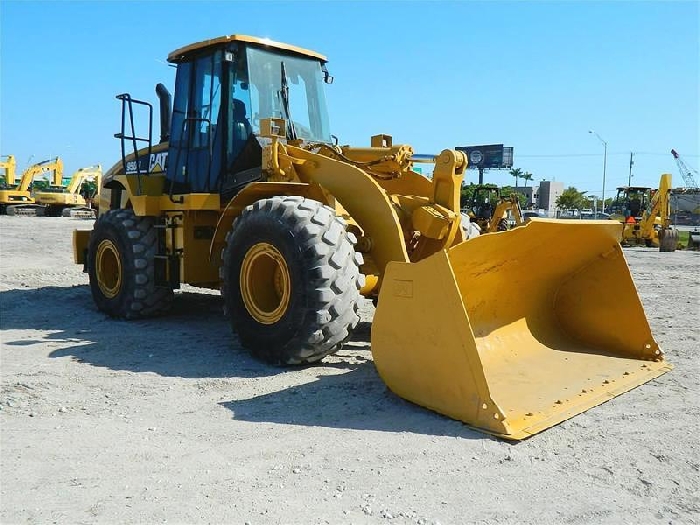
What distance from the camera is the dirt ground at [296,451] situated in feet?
9.21

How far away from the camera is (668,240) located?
22.5 metres

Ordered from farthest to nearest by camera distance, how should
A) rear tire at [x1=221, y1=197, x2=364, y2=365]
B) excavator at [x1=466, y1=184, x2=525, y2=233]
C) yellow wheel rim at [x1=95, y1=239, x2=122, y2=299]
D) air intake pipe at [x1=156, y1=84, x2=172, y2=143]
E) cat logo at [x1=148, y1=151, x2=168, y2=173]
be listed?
excavator at [x1=466, y1=184, x2=525, y2=233]
air intake pipe at [x1=156, y1=84, x2=172, y2=143]
cat logo at [x1=148, y1=151, x2=168, y2=173]
yellow wheel rim at [x1=95, y1=239, x2=122, y2=299]
rear tire at [x1=221, y1=197, x2=364, y2=365]

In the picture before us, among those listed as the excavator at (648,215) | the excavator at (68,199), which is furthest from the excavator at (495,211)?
the excavator at (68,199)

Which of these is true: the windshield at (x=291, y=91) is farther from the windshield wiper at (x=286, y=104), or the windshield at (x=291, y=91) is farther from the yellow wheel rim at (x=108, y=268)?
the yellow wheel rim at (x=108, y=268)

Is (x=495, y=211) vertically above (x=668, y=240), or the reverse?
(x=495, y=211)

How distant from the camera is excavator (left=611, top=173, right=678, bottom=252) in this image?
22.8 m

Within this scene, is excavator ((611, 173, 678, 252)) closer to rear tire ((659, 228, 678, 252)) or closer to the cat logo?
rear tire ((659, 228, 678, 252))

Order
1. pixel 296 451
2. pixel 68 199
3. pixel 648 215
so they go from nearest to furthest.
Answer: pixel 296 451 < pixel 648 215 < pixel 68 199

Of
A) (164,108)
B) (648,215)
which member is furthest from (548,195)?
(164,108)

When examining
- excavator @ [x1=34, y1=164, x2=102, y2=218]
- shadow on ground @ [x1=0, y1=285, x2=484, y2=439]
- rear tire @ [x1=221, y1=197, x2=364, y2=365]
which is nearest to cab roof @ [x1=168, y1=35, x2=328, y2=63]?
rear tire @ [x1=221, y1=197, x2=364, y2=365]

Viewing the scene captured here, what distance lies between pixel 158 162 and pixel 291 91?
2.02 meters

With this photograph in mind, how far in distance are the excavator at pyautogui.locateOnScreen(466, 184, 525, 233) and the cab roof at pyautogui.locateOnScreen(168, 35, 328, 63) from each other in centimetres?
892

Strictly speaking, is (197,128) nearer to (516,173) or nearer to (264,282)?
(264,282)

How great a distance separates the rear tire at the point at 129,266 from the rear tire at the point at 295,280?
6.82 feet
